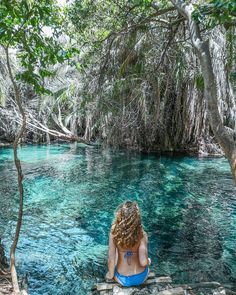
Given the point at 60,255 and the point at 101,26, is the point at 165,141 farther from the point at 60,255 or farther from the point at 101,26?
the point at 60,255

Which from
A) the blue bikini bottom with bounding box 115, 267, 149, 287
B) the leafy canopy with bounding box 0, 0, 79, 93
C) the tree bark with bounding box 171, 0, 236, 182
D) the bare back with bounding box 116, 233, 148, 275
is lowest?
the blue bikini bottom with bounding box 115, 267, 149, 287

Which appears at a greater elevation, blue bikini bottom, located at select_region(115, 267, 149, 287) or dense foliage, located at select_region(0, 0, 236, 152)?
dense foliage, located at select_region(0, 0, 236, 152)

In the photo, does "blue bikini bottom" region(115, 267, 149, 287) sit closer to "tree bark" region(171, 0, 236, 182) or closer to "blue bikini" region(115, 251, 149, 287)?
"blue bikini" region(115, 251, 149, 287)

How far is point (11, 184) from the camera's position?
33.3 ft

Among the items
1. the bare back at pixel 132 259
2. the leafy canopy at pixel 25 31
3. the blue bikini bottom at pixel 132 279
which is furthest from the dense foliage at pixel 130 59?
the blue bikini bottom at pixel 132 279

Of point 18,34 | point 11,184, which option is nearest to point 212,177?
point 11,184

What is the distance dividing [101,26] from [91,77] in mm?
2088

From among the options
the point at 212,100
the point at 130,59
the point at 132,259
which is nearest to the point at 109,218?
the point at 132,259

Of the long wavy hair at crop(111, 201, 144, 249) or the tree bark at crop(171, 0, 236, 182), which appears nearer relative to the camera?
the tree bark at crop(171, 0, 236, 182)

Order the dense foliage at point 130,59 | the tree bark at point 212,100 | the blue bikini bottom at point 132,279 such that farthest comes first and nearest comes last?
the dense foliage at point 130,59 → the blue bikini bottom at point 132,279 → the tree bark at point 212,100

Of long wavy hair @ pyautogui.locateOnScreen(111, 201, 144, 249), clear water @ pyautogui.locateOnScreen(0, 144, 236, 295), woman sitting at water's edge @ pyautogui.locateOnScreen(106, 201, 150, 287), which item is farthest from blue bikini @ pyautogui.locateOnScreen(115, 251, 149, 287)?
clear water @ pyautogui.locateOnScreen(0, 144, 236, 295)

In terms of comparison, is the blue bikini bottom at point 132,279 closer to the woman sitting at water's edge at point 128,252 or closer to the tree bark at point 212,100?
the woman sitting at water's edge at point 128,252

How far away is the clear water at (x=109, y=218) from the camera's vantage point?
15.1ft

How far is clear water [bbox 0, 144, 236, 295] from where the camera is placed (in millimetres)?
4594
